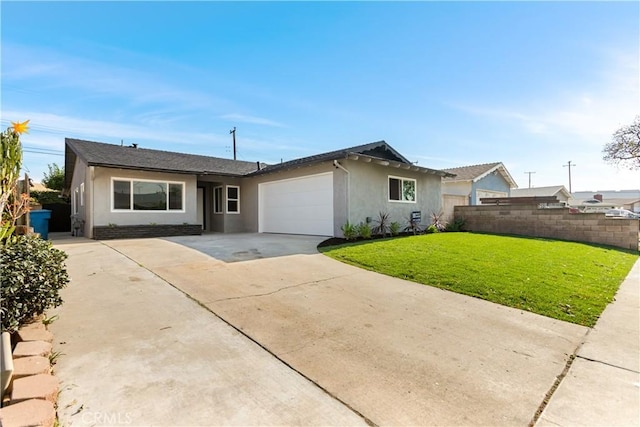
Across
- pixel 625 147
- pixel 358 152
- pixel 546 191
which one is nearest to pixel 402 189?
pixel 358 152

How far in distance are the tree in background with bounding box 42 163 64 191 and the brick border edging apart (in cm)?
2696

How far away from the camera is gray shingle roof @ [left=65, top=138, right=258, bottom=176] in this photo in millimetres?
12148

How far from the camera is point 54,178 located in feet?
78.5

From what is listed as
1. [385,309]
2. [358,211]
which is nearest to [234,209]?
[358,211]

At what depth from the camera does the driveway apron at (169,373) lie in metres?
2.23

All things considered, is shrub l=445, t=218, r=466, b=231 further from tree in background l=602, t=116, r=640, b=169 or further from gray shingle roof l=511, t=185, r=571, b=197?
gray shingle roof l=511, t=185, r=571, b=197

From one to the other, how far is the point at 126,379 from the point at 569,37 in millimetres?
11181

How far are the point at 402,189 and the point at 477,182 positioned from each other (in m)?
10.7

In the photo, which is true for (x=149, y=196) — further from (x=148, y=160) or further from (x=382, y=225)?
(x=382, y=225)

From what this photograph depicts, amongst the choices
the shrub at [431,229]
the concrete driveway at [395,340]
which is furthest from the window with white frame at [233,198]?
the concrete driveway at [395,340]

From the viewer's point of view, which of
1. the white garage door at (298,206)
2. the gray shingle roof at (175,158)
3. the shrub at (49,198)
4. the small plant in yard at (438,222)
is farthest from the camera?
the shrub at (49,198)

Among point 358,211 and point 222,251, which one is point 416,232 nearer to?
point 358,211

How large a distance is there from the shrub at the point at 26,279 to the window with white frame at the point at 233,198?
12.5 meters

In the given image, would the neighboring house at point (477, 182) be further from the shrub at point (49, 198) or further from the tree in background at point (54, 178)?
the tree in background at point (54, 178)
